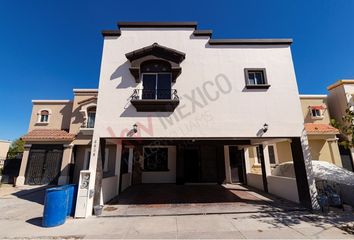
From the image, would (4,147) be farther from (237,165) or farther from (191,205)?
(237,165)

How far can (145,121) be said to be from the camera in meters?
7.59

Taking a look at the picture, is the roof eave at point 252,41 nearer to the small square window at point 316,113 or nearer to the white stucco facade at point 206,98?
the white stucco facade at point 206,98

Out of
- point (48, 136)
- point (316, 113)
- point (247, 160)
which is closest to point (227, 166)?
point (247, 160)

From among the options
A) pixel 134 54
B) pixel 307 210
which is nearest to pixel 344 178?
pixel 307 210

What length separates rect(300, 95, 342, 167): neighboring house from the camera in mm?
13300

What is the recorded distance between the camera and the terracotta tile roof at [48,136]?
13.9 metres

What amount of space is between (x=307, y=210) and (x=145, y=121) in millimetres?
7803

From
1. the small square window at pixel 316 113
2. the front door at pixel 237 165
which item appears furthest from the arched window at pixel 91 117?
the small square window at pixel 316 113

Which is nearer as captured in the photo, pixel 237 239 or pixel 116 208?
pixel 237 239

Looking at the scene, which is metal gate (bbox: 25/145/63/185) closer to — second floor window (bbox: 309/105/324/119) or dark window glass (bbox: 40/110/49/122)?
dark window glass (bbox: 40/110/49/122)

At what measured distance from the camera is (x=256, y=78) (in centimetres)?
842

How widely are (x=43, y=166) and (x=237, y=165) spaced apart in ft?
52.7

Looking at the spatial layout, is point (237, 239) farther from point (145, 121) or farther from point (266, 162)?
point (266, 162)

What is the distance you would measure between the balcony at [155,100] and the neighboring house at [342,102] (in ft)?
49.6
